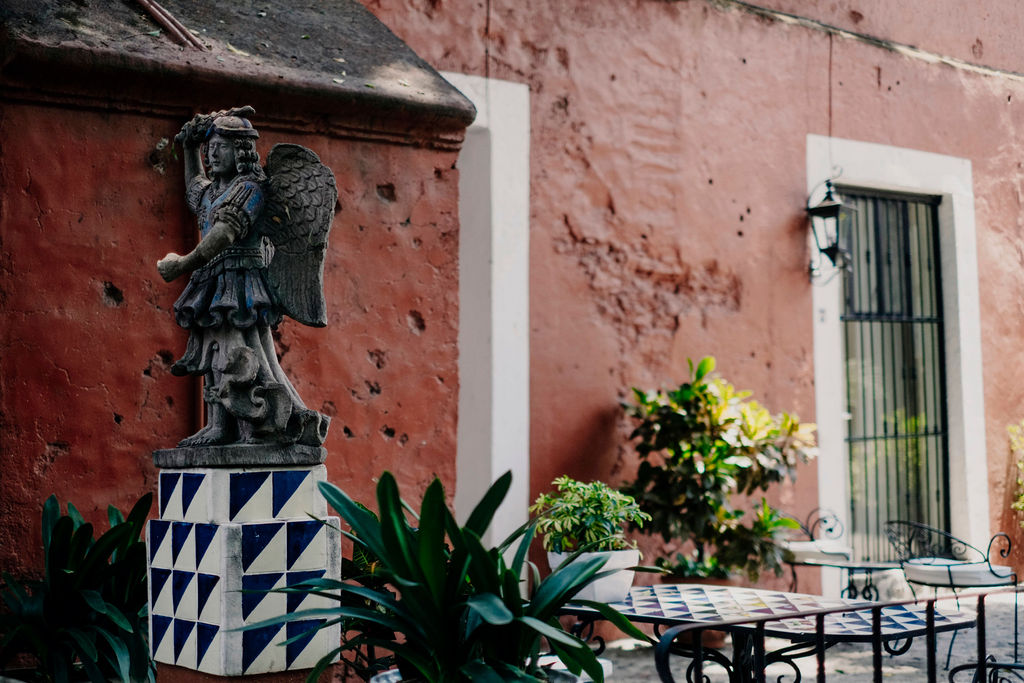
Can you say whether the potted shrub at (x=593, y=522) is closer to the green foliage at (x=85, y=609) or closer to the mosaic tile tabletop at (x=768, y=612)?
the mosaic tile tabletop at (x=768, y=612)

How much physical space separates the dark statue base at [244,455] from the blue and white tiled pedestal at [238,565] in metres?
0.02

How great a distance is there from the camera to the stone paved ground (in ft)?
19.7

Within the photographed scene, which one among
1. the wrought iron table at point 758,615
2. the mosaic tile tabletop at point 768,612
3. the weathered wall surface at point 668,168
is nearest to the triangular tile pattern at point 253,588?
the wrought iron table at point 758,615

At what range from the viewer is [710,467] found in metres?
6.71

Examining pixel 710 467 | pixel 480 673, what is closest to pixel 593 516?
pixel 710 467

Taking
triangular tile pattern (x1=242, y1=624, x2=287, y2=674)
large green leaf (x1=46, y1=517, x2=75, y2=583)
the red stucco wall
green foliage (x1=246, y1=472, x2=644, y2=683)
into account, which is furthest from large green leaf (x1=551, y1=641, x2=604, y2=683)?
the red stucco wall

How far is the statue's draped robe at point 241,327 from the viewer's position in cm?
381

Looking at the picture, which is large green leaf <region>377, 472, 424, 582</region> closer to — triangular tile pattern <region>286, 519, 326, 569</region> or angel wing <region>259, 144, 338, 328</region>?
triangular tile pattern <region>286, 519, 326, 569</region>

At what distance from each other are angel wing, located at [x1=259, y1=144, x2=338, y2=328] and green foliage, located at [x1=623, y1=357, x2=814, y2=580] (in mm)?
3309

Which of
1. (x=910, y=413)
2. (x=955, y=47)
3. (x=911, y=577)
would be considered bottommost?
(x=911, y=577)

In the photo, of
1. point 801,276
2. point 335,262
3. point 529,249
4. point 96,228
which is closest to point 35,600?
point 96,228

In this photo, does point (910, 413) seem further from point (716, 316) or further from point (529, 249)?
point (529, 249)

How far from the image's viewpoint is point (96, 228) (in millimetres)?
5027

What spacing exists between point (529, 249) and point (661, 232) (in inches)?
38.8
